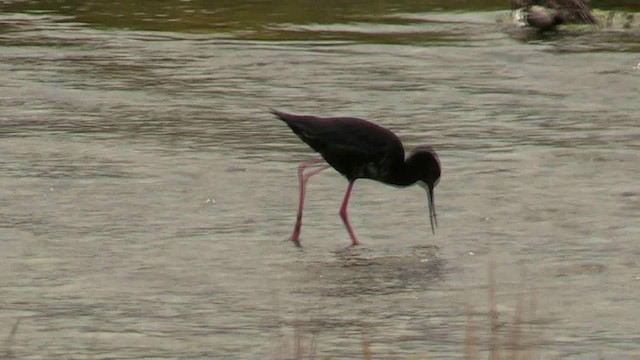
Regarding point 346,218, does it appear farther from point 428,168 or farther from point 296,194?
point 296,194

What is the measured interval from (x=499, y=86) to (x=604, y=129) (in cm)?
204

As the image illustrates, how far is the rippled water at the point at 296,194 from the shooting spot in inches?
282

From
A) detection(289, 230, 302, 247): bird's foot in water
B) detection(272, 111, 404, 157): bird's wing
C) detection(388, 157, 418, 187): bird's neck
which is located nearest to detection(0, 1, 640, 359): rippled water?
detection(289, 230, 302, 247): bird's foot in water

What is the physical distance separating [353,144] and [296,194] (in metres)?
0.87

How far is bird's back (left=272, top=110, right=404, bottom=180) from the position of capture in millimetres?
9188

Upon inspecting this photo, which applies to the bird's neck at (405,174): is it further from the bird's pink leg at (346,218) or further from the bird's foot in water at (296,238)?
the bird's foot in water at (296,238)

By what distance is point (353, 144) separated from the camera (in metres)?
9.19

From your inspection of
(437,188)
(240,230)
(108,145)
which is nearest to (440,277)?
(240,230)

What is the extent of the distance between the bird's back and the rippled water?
31 centimetres

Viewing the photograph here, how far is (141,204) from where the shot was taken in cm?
958

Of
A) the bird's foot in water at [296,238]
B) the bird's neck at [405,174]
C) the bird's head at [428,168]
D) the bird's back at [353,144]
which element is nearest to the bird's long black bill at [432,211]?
the bird's head at [428,168]

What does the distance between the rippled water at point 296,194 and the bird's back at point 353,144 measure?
308 mm

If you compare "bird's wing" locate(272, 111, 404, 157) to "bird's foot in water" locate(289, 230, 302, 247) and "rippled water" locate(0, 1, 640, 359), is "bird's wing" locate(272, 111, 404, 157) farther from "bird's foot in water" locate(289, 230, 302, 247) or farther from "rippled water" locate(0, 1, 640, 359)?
"bird's foot in water" locate(289, 230, 302, 247)

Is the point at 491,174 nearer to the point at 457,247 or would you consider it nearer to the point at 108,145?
the point at 457,247
